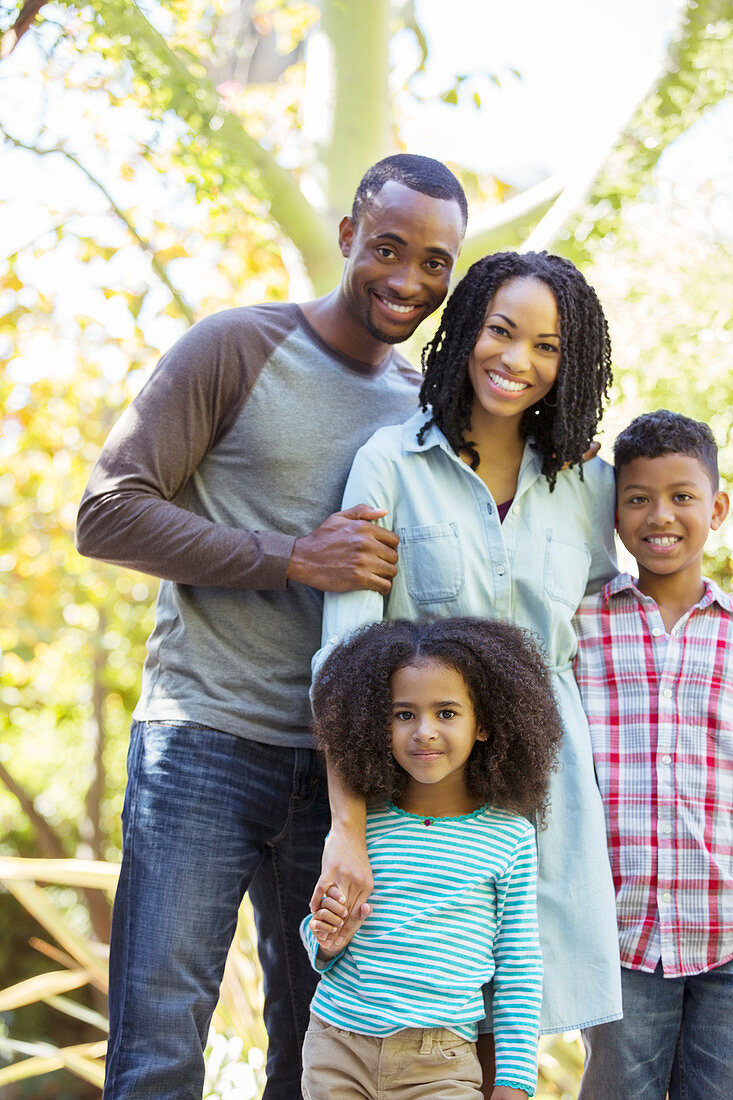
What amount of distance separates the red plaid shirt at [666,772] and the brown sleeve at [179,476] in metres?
0.72

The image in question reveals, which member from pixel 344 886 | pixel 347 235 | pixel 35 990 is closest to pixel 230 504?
pixel 347 235

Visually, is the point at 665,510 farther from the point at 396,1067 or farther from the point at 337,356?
the point at 396,1067

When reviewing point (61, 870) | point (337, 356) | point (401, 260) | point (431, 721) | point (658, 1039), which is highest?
point (401, 260)

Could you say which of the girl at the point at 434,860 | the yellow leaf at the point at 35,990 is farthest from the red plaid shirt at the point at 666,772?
the yellow leaf at the point at 35,990

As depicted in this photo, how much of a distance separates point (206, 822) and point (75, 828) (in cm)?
478

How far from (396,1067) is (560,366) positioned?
1282mm

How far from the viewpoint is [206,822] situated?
2.03m

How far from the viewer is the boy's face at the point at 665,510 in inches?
84.8

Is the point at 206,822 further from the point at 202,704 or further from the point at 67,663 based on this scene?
the point at 67,663

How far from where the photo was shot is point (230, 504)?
86.0 inches

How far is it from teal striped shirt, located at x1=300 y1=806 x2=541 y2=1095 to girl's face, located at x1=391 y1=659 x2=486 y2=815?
0.36 ft

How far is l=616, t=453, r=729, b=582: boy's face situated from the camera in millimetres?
2154

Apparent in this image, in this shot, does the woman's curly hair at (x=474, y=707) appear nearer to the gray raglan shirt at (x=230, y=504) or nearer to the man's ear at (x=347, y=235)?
the gray raglan shirt at (x=230, y=504)

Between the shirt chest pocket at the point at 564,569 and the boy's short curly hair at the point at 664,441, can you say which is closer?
the shirt chest pocket at the point at 564,569
